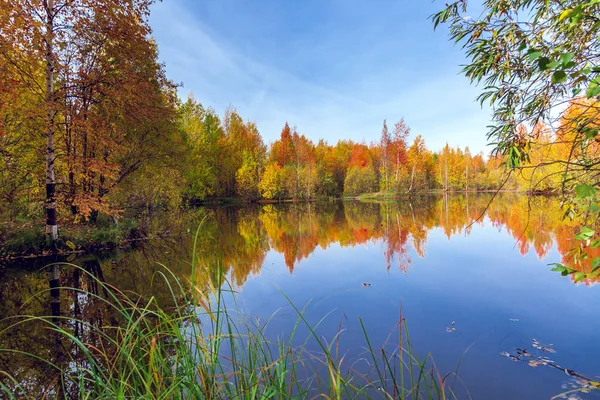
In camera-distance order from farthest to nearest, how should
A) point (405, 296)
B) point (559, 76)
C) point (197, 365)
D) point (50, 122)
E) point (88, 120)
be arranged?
1. point (88, 120)
2. point (50, 122)
3. point (405, 296)
4. point (197, 365)
5. point (559, 76)

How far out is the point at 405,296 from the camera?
5.85 meters

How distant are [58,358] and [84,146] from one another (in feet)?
34.6

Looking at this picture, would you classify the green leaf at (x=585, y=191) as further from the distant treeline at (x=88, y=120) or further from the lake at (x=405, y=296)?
the lake at (x=405, y=296)

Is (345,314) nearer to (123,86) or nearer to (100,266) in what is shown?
(100,266)

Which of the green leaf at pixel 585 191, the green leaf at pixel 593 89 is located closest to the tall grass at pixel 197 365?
the green leaf at pixel 585 191

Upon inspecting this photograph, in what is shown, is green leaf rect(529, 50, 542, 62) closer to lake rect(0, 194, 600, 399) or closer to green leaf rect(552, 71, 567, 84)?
green leaf rect(552, 71, 567, 84)

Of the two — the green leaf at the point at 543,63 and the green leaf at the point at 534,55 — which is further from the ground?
the green leaf at the point at 534,55

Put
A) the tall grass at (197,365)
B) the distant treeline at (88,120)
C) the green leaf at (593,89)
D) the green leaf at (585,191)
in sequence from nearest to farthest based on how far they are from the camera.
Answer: the green leaf at (593,89) → the green leaf at (585,191) → the tall grass at (197,365) → the distant treeline at (88,120)

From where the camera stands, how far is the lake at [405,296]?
3.47 meters

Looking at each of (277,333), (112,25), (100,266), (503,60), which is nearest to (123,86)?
(112,25)

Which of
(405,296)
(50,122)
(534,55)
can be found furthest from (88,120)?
(534,55)

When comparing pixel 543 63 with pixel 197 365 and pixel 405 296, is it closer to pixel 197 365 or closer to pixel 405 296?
pixel 197 365

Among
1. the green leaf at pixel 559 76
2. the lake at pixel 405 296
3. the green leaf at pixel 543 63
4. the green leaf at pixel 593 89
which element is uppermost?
the green leaf at pixel 543 63

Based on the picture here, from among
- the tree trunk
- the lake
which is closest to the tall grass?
the lake
